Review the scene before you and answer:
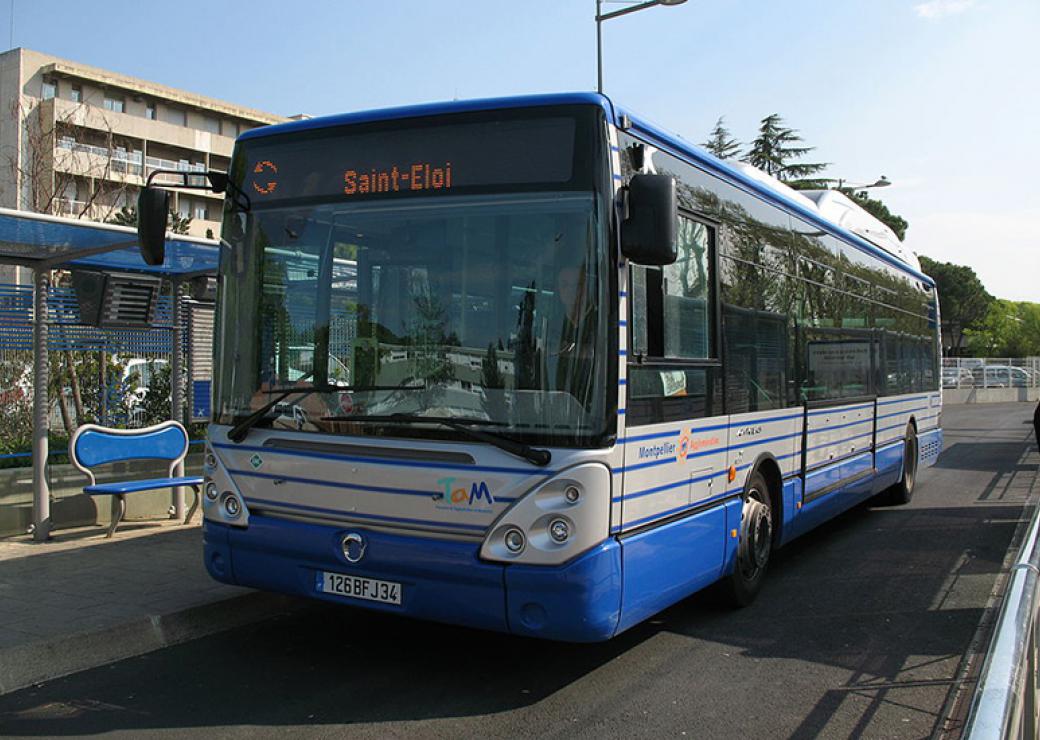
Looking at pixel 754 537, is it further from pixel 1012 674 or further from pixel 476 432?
pixel 1012 674

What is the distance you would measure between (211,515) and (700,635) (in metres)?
3.25

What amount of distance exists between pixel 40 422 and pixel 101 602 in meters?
2.71

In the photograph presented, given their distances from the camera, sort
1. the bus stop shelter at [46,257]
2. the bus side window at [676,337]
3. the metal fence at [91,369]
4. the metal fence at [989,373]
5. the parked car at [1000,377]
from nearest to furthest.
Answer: the bus side window at [676,337] → the bus stop shelter at [46,257] → the metal fence at [91,369] → the metal fence at [989,373] → the parked car at [1000,377]

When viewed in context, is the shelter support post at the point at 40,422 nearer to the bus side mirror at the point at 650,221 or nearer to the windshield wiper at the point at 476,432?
the windshield wiper at the point at 476,432

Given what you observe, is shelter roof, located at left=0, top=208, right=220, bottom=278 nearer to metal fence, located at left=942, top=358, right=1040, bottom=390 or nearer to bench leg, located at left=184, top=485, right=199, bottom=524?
bench leg, located at left=184, top=485, right=199, bottom=524

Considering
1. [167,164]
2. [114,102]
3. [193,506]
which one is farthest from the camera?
[114,102]

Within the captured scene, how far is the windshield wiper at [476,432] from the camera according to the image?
15.7 ft

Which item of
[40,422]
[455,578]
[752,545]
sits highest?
[40,422]

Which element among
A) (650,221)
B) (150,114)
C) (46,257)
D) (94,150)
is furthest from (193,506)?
(150,114)

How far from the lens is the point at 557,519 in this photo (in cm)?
479

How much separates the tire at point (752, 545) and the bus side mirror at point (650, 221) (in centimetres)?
257

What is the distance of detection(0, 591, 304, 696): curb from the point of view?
5402 mm

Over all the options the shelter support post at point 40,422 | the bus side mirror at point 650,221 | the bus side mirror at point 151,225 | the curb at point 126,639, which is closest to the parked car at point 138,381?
the shelter support post at point 40,422

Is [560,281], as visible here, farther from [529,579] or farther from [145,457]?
[145,457]
